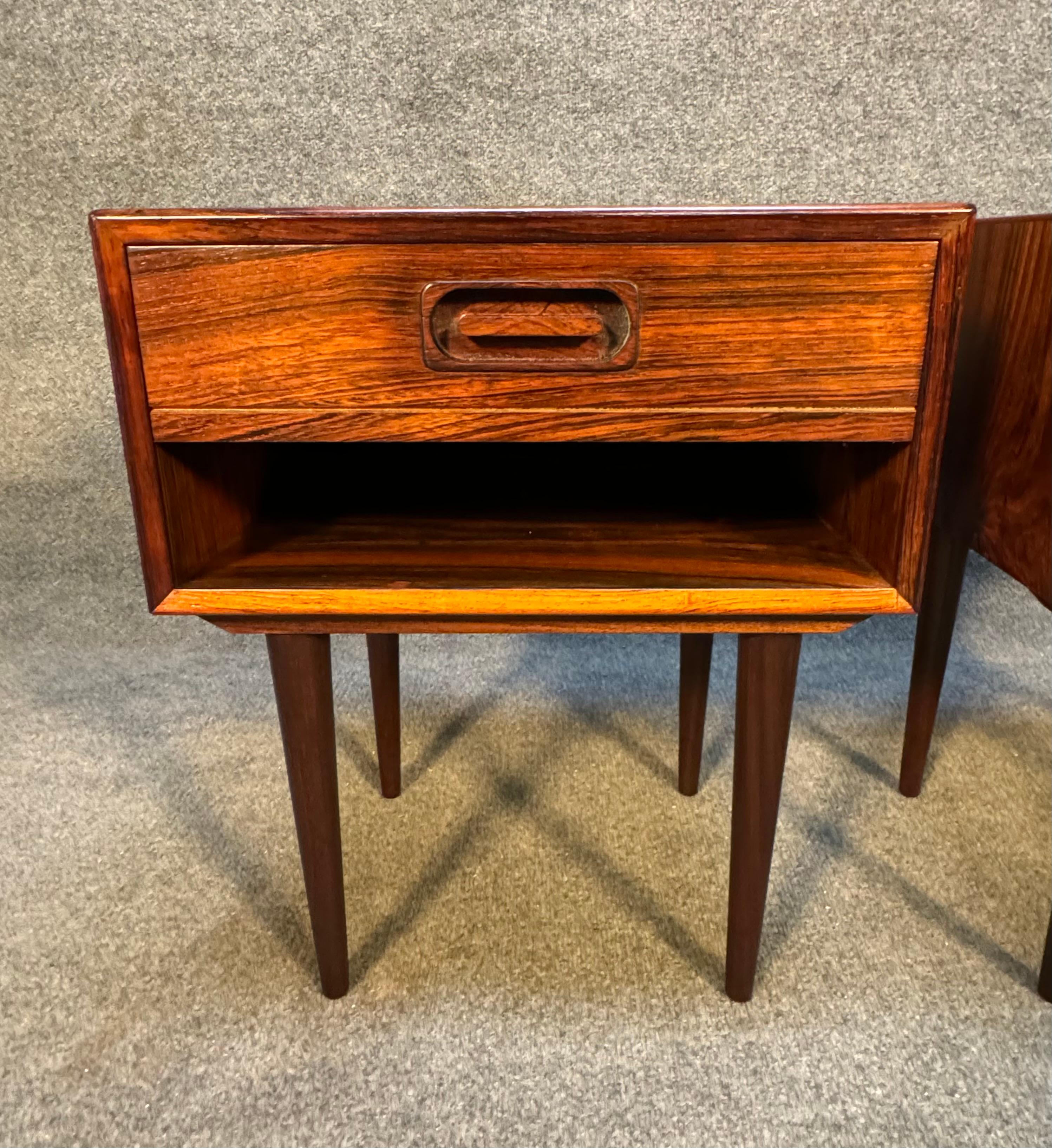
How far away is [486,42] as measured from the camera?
3.18 ft

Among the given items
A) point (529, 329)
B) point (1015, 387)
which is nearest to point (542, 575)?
point (529, 329)

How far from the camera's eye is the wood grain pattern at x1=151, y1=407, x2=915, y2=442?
49 cm

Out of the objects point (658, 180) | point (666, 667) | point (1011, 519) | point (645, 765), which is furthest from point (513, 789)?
point (658, 180)

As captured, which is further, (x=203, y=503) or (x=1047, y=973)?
(x=1047, y=973)

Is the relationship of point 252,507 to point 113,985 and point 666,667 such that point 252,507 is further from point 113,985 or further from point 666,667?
point 666,667

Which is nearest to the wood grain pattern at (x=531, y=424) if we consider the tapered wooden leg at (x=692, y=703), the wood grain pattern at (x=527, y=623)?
the wood grain pattern at (x=527, y=623)

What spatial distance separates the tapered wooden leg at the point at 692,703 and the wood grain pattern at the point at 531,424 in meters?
0.34

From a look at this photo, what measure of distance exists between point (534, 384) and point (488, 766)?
0.55 meters

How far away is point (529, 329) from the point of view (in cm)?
49

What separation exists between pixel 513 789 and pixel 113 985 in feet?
1.25

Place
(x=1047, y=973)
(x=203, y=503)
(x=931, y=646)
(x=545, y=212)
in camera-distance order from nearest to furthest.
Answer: (x=545, y=212) < (x=203, y=503) < (x=1047, y=973) < (x=931, y=646)

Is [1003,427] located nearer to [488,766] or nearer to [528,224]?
[528,224]

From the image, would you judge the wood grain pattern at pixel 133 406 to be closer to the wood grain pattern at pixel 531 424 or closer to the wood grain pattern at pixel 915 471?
the wood grain pattern at pixel 531 424

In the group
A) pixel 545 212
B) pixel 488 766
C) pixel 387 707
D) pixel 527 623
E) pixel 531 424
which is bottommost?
pixel 488 766
